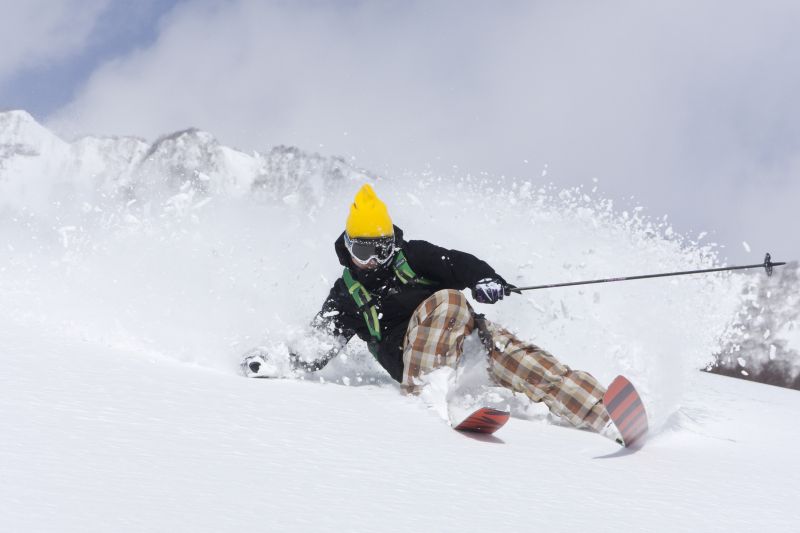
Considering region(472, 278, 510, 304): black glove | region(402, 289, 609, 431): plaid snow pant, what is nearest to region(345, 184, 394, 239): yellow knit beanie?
region(402, 289, 609, 431): plaid snow pant

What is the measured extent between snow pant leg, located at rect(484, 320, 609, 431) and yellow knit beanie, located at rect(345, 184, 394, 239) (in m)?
0.85

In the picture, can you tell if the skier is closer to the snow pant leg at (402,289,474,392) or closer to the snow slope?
the snow pant leg at (402,289,474,392)

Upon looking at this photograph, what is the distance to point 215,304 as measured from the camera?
6102 mm

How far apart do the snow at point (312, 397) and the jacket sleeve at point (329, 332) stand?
14cm

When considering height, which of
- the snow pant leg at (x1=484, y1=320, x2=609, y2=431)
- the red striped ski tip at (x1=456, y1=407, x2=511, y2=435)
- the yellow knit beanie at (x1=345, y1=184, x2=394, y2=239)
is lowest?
the red striped ski tip at (x1=456, y1=407, x2=511, y2=435)

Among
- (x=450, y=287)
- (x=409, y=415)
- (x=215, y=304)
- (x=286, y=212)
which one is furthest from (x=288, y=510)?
(x=286, y=212)

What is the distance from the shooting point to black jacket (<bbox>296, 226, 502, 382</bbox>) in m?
4.78

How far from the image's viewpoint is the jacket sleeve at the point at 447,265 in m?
4.75

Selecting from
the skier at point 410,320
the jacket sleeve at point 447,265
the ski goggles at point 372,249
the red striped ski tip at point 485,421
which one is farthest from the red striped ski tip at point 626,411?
the ski goggles at point 372,249

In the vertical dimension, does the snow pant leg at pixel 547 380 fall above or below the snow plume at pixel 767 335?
below

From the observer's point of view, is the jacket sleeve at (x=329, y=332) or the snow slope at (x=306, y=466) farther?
the jacket sleeve at (x=329, y=332)

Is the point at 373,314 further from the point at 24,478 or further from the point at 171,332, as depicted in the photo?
the point at 24,478

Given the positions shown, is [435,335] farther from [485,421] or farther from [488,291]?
[485,421]

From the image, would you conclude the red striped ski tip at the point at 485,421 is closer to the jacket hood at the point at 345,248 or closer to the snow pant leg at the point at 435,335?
the snow pant leg at the point at 435,335
